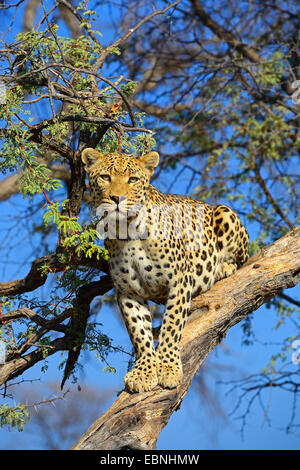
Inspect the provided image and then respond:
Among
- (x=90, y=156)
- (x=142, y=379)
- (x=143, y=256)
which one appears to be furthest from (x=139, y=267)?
(x=90, y=156)

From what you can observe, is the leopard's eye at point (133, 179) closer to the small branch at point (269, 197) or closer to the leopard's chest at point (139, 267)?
the leopard's chest at point (139, 267)

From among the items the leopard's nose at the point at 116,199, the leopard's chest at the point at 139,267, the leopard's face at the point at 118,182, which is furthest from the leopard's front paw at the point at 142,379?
the leopard's nose at the point at 116,199

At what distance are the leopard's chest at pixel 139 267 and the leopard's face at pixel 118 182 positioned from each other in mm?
310

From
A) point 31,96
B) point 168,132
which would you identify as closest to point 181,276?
point 31,96

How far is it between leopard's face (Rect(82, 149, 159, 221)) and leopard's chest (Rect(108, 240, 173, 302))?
310 mm

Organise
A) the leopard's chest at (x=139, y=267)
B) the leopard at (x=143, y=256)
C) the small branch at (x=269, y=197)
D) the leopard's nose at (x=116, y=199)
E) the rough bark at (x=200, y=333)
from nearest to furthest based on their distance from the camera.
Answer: the rough bark at (x=200, y=333)
the leopard's nose at (x=116, y=199)
the leopard at (x=143, y=256)
the leopard's chest at (x=139, y=267)
the small branch at (x=269, y=197)

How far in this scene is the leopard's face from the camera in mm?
4934

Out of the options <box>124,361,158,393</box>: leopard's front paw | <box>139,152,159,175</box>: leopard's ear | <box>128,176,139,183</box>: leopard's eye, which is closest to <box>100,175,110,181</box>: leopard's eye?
<box>128,176,139,183</box>: leopard's eye

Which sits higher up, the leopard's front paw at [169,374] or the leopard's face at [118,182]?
the leopard's face at [118,182]

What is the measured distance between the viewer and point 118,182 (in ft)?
16.3

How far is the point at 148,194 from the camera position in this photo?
17.4ft

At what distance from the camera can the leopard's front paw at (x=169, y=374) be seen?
16.5 ft
